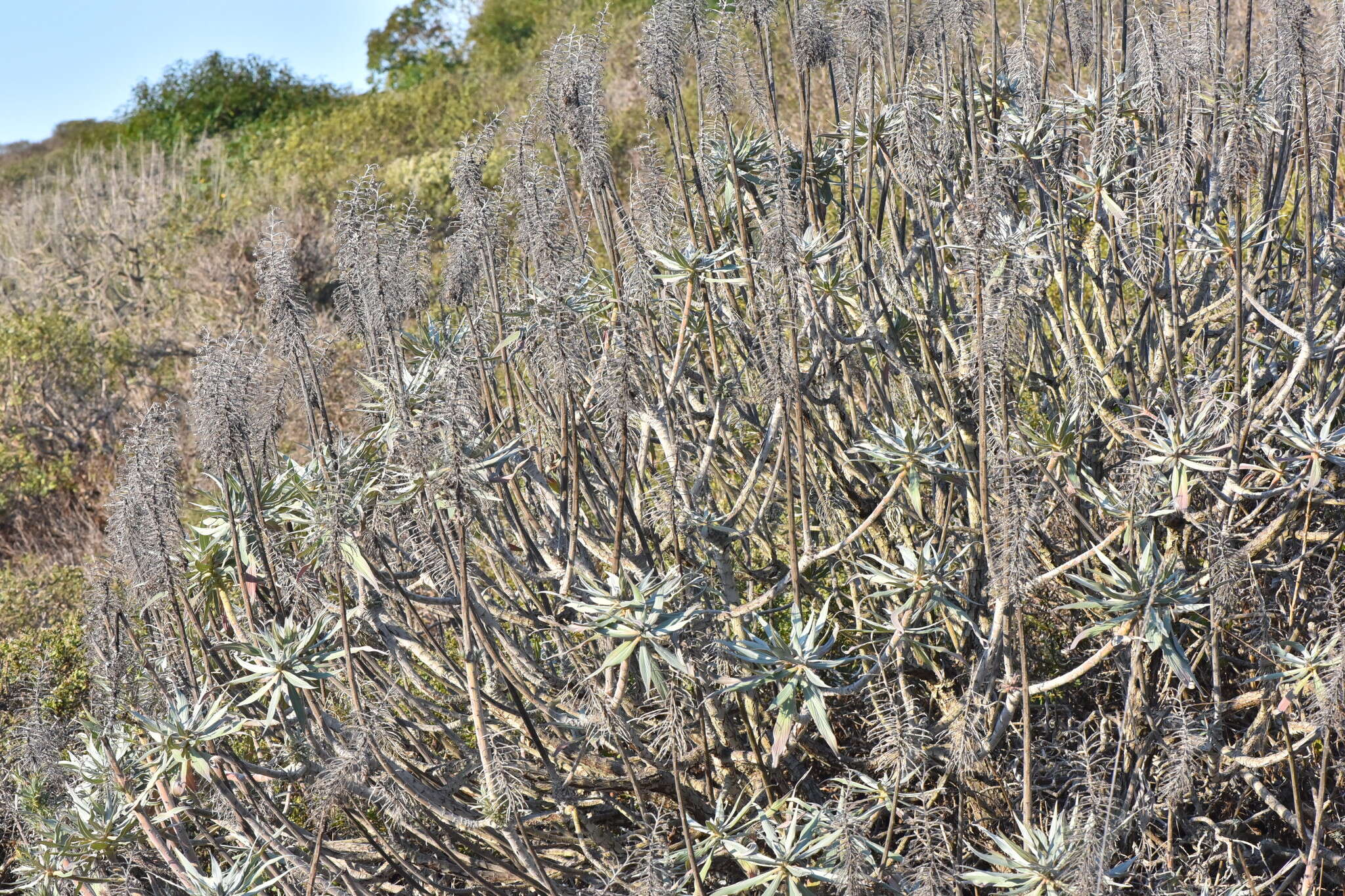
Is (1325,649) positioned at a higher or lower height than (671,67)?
lower

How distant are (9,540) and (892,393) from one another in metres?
6.42

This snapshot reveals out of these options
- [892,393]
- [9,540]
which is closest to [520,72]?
[9,540]

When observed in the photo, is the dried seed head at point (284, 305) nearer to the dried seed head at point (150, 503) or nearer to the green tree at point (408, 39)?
the dried seed head at point (150, 503)

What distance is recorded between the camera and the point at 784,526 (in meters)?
3.05

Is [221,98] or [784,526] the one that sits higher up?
[221,98]

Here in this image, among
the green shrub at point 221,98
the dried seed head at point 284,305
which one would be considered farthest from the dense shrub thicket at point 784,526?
the green shrub at point 221,98

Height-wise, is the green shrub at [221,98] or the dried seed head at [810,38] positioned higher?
the green shrub at [221,98]

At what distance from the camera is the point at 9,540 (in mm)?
7277

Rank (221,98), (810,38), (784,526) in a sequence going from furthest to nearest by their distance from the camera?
(221,98), (784,526), (810,38)

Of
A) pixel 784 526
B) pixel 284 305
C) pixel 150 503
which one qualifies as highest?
pixel 284 305

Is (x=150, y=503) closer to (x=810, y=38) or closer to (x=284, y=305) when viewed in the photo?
(x=284, y=305)

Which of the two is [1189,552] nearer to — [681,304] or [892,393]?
[892,393]

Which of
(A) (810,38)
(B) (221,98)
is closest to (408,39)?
(B) (221,98)

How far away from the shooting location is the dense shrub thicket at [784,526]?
228 centimetres
